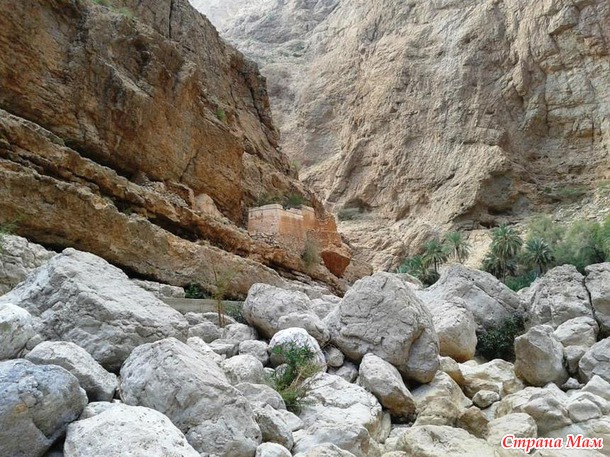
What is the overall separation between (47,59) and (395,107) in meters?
38.9

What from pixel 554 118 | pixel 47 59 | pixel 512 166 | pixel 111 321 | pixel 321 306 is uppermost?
pixel 554 118

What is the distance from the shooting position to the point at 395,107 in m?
49.2

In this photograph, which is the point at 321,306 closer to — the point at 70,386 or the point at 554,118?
the point at 70,386

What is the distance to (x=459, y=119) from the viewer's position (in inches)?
1797

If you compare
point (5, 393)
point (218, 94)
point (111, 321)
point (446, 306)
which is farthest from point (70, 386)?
point (218, 94)

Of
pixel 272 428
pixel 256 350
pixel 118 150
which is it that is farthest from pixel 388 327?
pixel 118 150

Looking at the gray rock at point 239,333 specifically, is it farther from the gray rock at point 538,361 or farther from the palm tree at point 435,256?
the palm tree at point 435,256

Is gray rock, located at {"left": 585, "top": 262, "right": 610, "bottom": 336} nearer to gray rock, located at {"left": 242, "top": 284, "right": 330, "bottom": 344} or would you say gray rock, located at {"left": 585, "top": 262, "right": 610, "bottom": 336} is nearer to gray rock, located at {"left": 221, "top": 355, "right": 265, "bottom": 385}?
gray rock, located at {"left": 242, "top": 284, "right": 330, "bottom": 344}

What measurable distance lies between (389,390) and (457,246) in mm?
32744

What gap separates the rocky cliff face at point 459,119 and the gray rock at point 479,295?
27.1 metres

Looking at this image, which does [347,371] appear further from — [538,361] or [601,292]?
[601,292]

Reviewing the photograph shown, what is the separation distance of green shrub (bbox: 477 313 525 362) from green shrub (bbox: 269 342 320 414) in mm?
6309

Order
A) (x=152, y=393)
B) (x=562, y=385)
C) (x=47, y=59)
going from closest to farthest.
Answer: (x=152, y=393)
(x=562, y=385)
(x=47, y=59)

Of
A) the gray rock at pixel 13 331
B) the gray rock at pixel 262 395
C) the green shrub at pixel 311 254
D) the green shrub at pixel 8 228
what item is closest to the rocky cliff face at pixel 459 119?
the green shrub at pixel 311 254
